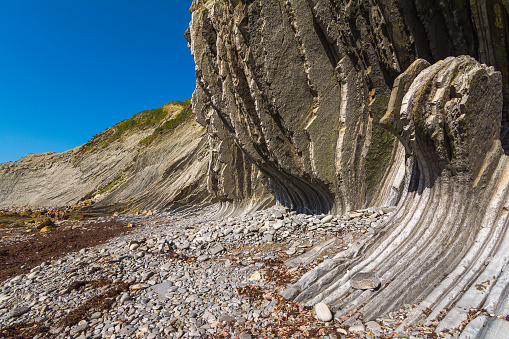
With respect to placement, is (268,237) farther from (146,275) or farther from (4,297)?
(4,297)

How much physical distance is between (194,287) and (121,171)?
28.8 m

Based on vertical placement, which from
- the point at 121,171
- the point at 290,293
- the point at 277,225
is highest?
the point at 121,171

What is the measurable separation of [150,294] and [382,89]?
26.5 feet

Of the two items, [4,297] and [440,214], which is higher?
[440,214]

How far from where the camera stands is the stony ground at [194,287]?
3.84 metres

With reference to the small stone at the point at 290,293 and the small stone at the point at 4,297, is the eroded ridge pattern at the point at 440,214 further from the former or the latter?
the small stone at the point at 4,297

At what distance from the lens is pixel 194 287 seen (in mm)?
5305

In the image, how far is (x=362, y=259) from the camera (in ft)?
15.1

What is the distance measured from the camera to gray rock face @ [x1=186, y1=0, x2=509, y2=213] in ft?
22.8

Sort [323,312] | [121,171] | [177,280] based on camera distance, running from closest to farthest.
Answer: [323,312]
[177,280]
[121,171]

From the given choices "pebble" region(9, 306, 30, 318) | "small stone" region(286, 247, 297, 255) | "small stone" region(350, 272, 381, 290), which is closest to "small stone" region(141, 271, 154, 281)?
"pebble" region(9, 306, 30, 318)

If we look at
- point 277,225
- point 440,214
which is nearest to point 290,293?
point 440,214

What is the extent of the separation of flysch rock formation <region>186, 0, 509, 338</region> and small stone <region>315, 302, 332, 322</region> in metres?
0.18

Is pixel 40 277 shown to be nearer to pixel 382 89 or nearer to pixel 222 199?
pixel 222 199
